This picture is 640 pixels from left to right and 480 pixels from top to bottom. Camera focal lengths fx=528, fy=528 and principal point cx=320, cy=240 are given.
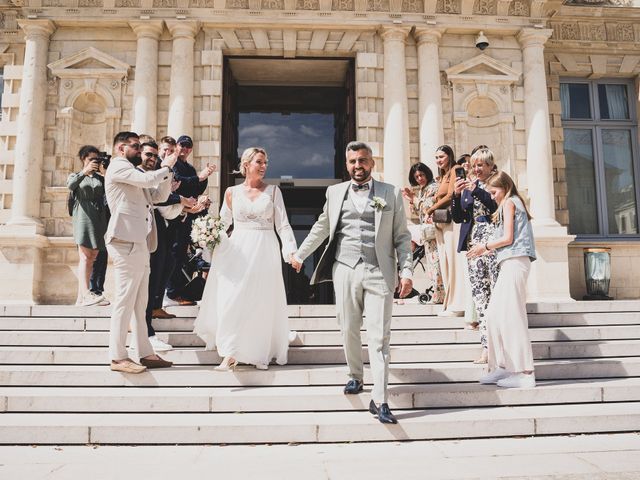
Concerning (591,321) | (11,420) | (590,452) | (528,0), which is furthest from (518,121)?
(11,420)

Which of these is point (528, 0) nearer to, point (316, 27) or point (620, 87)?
point (620, 87)

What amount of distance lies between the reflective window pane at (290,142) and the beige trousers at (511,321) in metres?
9.73

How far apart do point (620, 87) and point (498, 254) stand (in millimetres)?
9958

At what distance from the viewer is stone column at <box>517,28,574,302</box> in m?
10.2

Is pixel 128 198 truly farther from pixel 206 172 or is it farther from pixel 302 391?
pixel 302 391

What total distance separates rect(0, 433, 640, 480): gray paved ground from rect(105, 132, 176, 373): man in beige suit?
3.84 ft

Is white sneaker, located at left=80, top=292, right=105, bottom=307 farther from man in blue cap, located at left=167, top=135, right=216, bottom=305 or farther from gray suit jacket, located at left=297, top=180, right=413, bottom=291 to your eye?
gray suit jacket, located at left=297, top=180, right=413, bottom=291

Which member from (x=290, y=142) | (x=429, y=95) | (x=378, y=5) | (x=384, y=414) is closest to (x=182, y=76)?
(x=378, y=5)

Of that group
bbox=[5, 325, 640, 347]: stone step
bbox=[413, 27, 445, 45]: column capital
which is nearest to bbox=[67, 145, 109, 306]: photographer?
bbox=[5, 325, 640, 347]: stone step

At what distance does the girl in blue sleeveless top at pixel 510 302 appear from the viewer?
498 centimetres

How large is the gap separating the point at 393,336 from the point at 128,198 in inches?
132

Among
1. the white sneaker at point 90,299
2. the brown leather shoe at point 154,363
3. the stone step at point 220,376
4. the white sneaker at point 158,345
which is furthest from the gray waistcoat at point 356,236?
the white sneaker at point 90,299

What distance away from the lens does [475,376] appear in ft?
17.4

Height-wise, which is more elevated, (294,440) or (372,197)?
(372,197)
